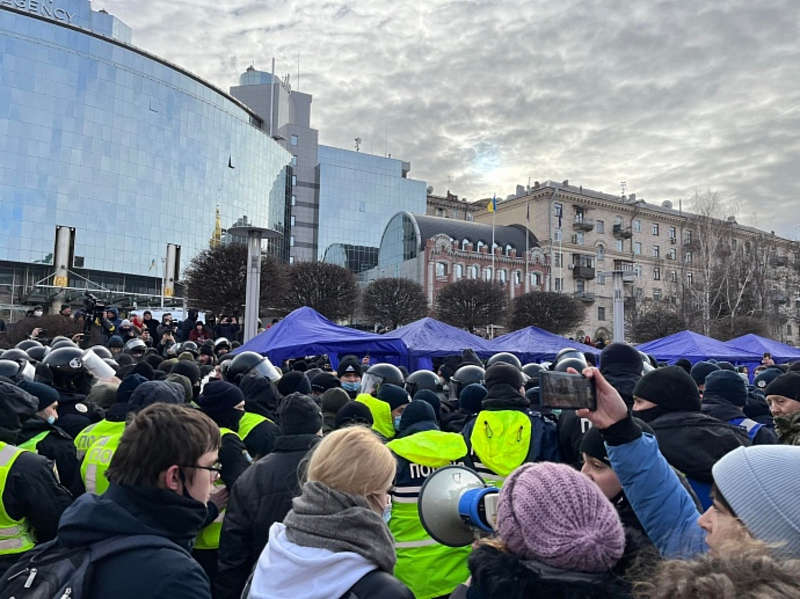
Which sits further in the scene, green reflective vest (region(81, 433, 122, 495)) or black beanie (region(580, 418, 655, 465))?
green reflective vest (region(81, 433, 122, 495))

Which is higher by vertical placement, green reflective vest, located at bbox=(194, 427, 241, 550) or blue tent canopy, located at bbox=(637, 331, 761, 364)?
blue tent canopy, located at bbox=(637, 331, 761, 364)

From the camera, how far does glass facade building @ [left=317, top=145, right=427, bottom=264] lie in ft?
283

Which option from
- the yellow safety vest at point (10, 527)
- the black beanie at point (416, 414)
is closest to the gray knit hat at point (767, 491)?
the black beanie at point (416, 414)

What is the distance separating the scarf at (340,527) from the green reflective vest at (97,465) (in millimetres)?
2085

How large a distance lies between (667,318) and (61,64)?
64.3m

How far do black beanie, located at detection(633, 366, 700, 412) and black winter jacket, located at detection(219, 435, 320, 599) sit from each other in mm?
1984

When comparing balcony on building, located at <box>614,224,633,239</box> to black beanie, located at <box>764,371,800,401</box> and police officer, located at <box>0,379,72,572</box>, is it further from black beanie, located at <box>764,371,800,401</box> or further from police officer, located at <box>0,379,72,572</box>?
police officer, located at <box>0,379,72,572</box>

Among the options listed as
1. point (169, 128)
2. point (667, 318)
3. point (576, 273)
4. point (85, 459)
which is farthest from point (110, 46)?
point (85, 459)

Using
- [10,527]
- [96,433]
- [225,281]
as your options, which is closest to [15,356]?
[96,433]

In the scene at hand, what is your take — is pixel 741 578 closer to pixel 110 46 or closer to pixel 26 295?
pixel 26 295

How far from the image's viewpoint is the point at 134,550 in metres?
1.80

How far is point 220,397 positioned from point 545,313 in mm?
42399

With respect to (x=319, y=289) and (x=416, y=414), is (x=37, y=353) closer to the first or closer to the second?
(x=416, y=414)

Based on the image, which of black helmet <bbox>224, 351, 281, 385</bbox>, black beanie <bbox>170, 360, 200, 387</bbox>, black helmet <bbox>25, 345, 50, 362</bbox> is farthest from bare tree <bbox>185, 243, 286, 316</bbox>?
black beanie <bbox>170, 360, 200, 387</bbox>
